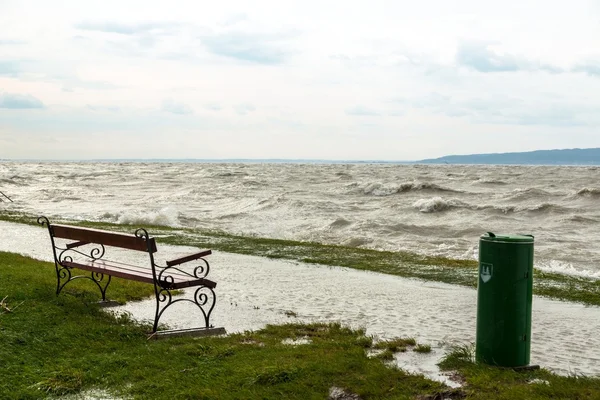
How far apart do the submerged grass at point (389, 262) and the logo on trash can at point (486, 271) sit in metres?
5.73

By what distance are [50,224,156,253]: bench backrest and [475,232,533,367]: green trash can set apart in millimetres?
3621

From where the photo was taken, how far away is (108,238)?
801 cm

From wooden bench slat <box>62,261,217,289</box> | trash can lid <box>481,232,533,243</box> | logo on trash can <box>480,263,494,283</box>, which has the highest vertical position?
trash can lid <box>481,232,533,243</box>

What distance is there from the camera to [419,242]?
22.6 meters

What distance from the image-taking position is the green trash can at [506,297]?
6121 mm

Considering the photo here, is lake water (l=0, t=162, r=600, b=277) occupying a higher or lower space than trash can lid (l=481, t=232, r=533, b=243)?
lower

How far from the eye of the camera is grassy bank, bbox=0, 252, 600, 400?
5539 millimetres

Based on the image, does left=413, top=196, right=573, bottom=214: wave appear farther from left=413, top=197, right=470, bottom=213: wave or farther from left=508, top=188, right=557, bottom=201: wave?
left=508, top=188, right=557, bottom=201: wave

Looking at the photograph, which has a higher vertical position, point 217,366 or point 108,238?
point 108,238

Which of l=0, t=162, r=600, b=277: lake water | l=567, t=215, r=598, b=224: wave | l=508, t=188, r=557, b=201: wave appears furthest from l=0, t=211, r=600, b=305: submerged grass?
l=508, t=188, r=557, b=201: wave

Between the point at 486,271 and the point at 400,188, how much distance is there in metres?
44.1

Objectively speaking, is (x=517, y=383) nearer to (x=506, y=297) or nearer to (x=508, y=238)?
(x=506, y=297)

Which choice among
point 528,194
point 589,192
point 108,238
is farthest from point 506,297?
point 589,192

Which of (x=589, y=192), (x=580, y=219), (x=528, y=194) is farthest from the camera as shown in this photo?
(x=528, y=194)
